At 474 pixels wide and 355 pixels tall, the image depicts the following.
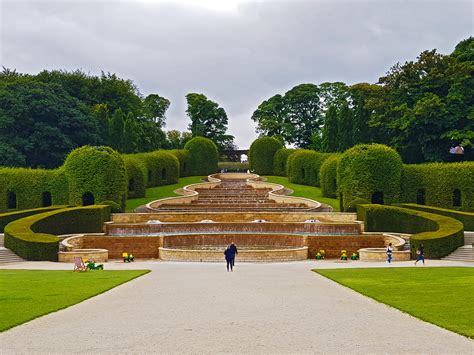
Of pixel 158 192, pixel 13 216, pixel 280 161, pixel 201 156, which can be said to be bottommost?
pixel 13 216

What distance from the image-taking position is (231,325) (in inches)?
443

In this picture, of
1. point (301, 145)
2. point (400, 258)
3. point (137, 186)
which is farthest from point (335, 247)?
point (301, 145)

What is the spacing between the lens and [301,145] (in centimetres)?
9112

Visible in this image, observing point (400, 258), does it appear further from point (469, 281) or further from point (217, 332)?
point (217, 332)

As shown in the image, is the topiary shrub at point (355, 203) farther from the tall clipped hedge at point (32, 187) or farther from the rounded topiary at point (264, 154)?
the rounded topiary at point (264, 154)

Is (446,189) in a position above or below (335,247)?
above

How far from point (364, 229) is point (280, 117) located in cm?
5724

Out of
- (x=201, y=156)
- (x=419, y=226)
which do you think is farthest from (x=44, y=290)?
(x=201, y=156)

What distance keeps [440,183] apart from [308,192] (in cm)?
1729

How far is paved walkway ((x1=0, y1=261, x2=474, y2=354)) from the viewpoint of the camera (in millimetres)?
9430

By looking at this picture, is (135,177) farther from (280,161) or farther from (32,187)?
(280,161)

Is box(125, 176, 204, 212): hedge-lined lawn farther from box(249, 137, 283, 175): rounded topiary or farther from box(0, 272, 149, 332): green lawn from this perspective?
box(0, 272, 149, 332): green lawn

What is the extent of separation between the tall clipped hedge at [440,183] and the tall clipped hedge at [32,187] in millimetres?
25569

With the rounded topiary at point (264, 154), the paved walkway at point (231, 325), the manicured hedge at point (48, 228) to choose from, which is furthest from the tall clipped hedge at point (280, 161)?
the paved walkway at point (231, 325)
